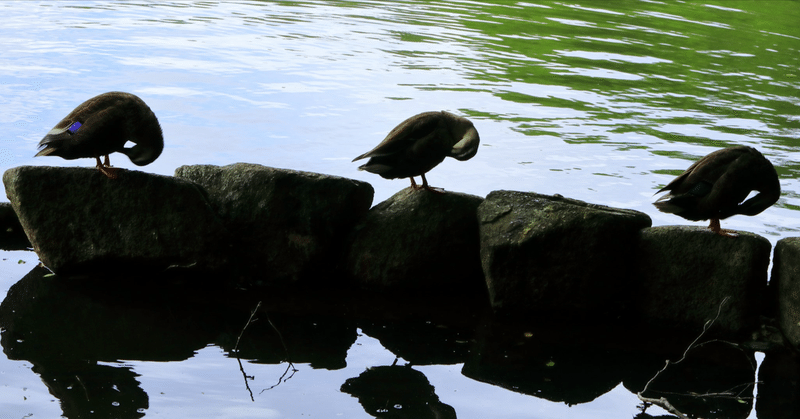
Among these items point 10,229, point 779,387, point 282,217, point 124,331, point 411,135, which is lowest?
point 779,387

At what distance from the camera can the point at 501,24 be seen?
21.9m

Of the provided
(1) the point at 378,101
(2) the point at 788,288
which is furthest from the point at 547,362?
(1) the point at 378,101

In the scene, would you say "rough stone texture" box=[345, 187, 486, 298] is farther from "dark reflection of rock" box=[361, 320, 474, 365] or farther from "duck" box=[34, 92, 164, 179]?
"duck" box=[34, 92, 164, 179]

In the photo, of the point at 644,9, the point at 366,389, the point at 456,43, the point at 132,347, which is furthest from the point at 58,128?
the point at 644,9

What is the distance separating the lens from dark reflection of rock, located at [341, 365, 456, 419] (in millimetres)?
4500

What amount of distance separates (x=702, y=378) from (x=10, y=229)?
215 inches

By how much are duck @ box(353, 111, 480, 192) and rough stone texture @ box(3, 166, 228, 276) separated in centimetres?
132

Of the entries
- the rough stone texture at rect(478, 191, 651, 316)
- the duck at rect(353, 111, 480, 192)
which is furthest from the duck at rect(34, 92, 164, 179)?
the rough stone texture at rect(478, 191, 651, 316)

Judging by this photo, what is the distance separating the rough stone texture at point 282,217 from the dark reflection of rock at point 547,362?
1.41m

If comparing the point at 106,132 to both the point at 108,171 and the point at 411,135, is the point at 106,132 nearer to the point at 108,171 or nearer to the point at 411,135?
the point at 108,171

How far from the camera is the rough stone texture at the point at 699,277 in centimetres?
553

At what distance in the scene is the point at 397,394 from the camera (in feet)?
15.5

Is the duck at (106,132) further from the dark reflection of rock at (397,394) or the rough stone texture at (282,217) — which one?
the dark reflection of rock at (397,394)

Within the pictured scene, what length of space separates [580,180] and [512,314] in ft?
12.0
